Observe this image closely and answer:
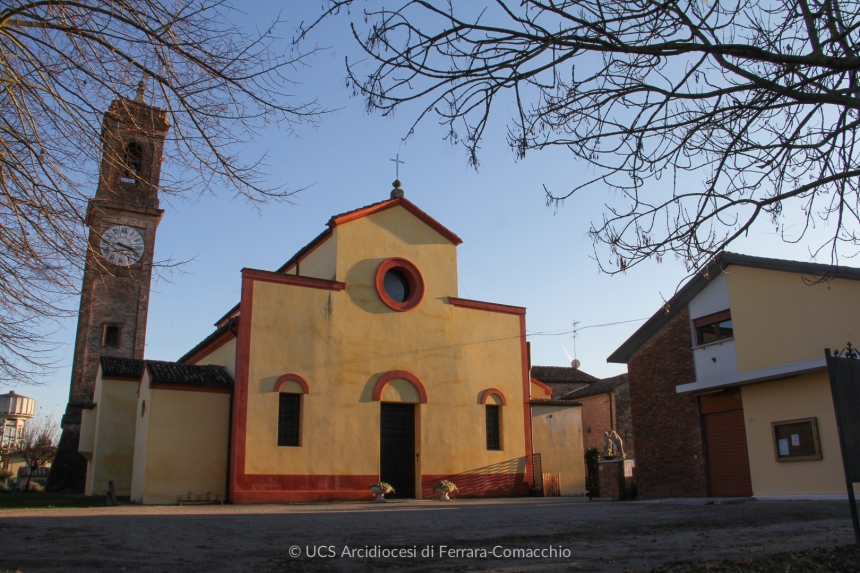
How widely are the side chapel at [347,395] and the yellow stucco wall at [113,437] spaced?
45 mm

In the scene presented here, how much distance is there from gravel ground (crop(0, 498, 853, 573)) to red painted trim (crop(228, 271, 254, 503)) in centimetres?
666

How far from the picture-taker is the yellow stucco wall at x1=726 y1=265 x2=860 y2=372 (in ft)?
51.3

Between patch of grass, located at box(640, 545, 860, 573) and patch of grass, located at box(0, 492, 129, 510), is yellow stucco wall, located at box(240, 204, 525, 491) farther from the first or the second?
patch of grass, located at box(640, 545, 860, 573)

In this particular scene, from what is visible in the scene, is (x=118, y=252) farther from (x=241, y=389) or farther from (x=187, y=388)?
(x=187, y=388)

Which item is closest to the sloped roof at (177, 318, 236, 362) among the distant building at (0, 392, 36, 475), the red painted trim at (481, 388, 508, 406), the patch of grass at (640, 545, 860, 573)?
the red painted trim at (481, 388, 508, 406)

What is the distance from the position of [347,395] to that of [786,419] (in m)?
11.8

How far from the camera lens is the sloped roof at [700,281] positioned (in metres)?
15.8

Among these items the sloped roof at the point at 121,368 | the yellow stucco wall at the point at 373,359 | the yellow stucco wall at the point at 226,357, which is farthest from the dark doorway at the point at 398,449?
the sloped roof at the point at 121,368

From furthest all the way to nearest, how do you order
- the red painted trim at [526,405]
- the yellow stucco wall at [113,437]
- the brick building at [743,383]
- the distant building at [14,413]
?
the distant building at [14,413]
the yellow stucco wall at [113,437]
the red painted trim at [526,405]
the brick building at [743,383]

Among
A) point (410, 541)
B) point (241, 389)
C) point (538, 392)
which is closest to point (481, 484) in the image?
point (241, 389)

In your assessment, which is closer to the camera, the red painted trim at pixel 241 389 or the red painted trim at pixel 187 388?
the red painted trim at pixel 241 389

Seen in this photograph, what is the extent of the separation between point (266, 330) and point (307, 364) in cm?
156

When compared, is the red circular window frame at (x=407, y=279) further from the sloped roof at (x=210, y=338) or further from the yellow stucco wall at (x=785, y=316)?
the yellow stucco wall at (x=785, y=316)

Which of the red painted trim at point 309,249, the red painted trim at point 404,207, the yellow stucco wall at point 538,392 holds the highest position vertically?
the red painted trim at point 404,207
